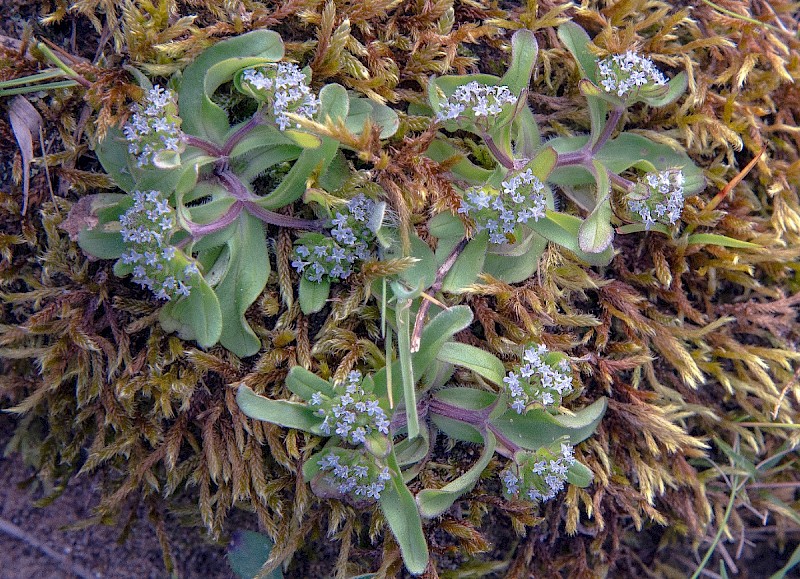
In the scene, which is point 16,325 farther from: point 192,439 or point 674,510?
point 674,510

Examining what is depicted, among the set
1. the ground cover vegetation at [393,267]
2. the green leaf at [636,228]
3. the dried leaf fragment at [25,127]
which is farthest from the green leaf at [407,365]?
the dried leaf fragment at [25,127]

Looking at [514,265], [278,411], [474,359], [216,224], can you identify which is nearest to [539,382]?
[474,359]

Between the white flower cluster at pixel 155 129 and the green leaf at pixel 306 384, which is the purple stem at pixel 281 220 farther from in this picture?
the green leaf at pixel 306 384

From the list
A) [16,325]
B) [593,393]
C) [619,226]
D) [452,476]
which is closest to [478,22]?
[619,226]

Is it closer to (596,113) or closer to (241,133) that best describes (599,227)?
(596,113)

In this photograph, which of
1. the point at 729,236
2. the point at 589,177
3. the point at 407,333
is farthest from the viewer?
the point at 729,236
